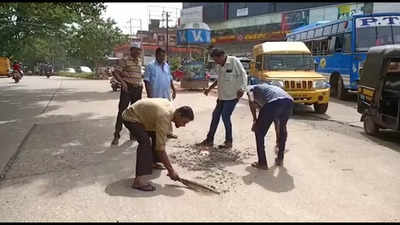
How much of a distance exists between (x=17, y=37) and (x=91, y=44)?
14.0m

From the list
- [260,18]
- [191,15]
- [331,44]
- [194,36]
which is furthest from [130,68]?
[191,15]

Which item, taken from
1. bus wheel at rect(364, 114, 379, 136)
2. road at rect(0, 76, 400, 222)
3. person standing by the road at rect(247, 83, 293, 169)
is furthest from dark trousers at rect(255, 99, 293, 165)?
bus wheel at rect(364, 114, 379, 136)

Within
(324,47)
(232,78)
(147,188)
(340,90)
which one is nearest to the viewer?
(147,188)

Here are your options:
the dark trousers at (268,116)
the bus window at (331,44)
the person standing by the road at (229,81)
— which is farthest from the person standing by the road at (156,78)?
the bus window at (331,44)

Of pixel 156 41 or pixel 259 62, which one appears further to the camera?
pixel 156 41

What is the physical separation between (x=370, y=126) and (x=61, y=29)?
2953 centimetres

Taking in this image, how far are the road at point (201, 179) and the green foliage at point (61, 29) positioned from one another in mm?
6592

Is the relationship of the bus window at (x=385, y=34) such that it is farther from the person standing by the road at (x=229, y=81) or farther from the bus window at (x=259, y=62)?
the person standing by the road at (x=229, y=81)

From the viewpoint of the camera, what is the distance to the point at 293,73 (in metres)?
11.9

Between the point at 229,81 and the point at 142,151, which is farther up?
the point at 229,81

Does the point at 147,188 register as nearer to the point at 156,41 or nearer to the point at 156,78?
the point at 156,78

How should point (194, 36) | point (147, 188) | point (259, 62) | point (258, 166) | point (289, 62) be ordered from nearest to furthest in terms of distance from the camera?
point (147, 188)
point (258, 166)
point (289, 62)
point (259, 62)
point (194, 36)

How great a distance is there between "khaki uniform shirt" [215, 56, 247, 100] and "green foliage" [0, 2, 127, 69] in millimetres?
7837

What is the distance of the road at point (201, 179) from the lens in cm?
414
